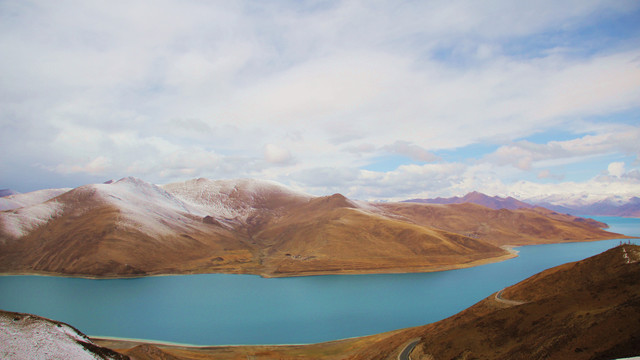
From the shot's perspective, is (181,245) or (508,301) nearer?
(508,301)

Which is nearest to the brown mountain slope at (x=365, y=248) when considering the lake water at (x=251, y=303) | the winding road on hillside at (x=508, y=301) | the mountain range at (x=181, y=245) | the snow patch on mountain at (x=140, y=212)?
the mountain range at (x=181, y=245)

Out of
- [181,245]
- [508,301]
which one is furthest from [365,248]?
[508,301]

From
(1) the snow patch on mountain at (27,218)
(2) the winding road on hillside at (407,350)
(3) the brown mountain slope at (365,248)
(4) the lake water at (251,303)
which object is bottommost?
(4) the lake water at (251,303)

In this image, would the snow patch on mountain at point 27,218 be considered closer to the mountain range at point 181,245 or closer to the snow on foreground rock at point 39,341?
the mountain range at point 181,245

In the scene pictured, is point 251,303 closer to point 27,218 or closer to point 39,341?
point 39,341

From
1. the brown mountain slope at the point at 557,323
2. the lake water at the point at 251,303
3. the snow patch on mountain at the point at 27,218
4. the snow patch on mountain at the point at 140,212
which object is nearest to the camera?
the brown mountain slope at the point at 557,323

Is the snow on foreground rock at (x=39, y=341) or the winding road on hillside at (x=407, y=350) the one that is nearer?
the snow on foreground rock at (x=39, y=341)

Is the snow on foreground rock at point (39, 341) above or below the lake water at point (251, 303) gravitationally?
above

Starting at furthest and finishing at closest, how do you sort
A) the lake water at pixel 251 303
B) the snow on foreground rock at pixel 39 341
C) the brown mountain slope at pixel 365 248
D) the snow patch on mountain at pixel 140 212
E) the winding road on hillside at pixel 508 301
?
1. the snow patch on mountain at pixel 140 212
2. the brown mountain slope at pixel 365 248
3. the lake water at pixel 251 303
4. the winding road on hillside at pixel 508 301
5. the snow on foreground rock at pixel 39 341
